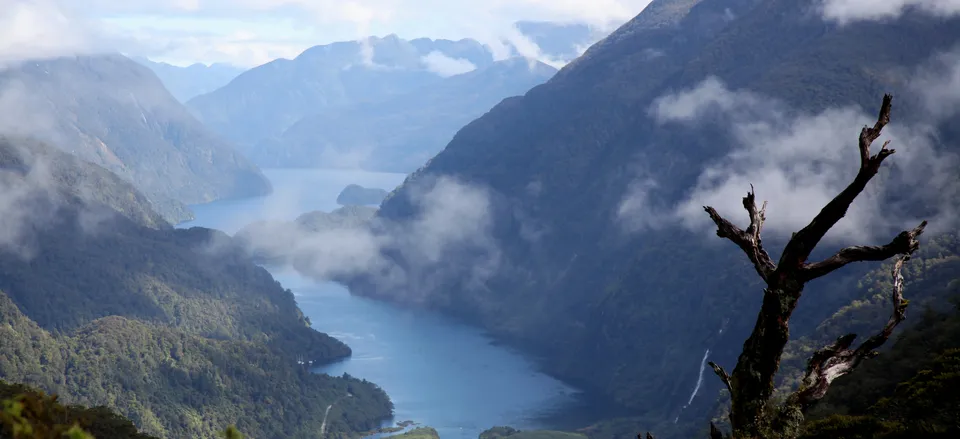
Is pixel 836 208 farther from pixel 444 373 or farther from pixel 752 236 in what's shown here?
pixel 444 373

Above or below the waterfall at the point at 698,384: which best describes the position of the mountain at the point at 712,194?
above

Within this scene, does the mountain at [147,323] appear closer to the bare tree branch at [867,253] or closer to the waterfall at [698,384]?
the waterfall at [698,384]

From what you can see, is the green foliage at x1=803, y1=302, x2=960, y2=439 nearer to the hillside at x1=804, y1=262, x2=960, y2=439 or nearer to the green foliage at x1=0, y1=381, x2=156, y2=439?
the hillside at x1=804, y1=262, x2=960, y2=439

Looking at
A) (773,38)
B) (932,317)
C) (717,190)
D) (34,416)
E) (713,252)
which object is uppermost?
(773,38)

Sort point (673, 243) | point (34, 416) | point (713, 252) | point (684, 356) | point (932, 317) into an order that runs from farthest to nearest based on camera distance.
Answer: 1. point (673, 243)
2. point (713, 252)
3. point (684, 356)
4. point (932, 317)
5. point (34, 416)

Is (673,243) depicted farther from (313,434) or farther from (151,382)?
(151,382)

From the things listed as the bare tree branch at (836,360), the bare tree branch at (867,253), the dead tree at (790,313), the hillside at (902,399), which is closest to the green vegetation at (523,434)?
the hillside at (902,399)

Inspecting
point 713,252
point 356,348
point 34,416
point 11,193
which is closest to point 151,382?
point 356,348
